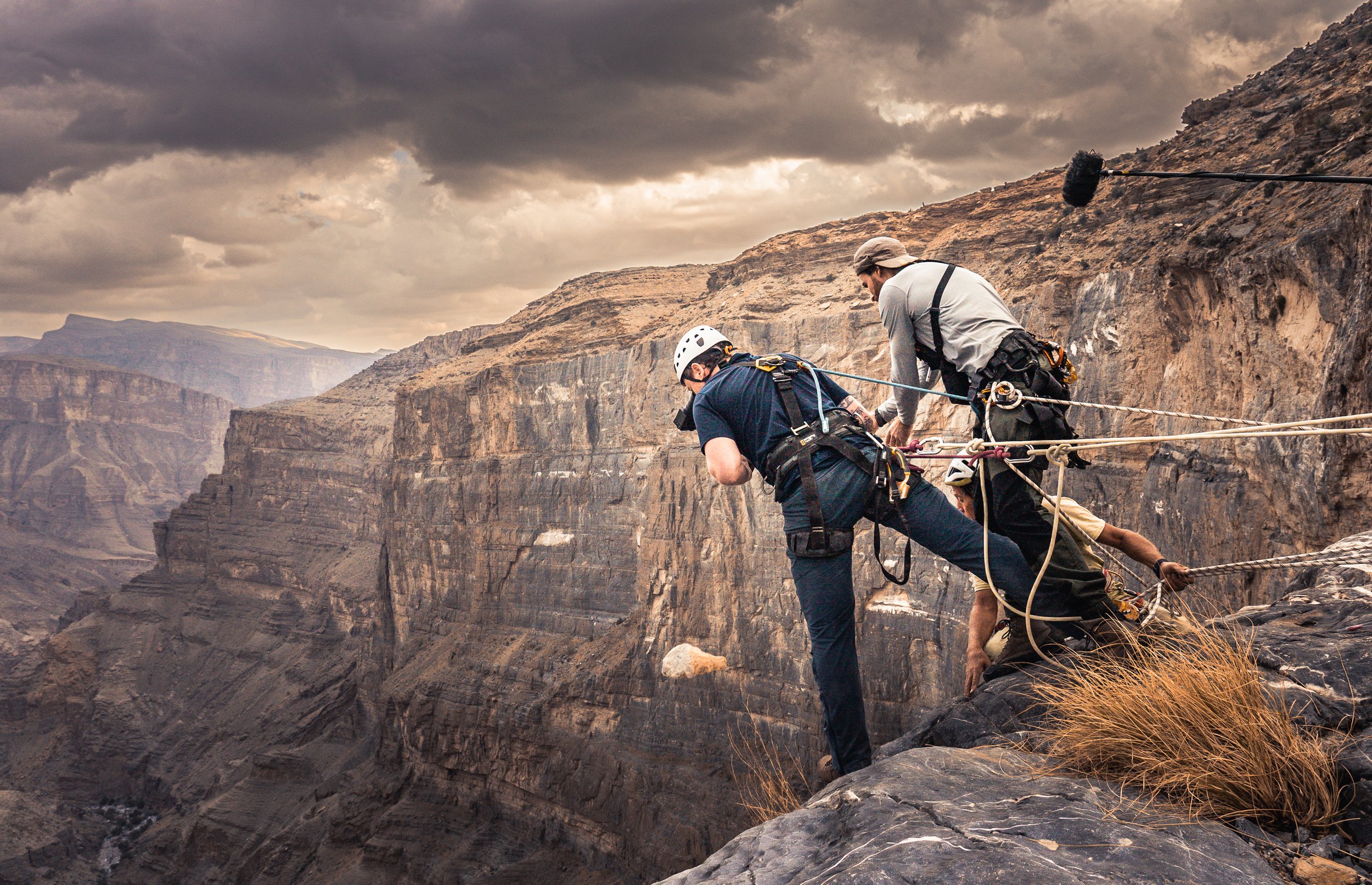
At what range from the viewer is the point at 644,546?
34781 millimetres

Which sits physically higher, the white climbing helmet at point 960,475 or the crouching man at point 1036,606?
the white climbing helmet at point 960,475

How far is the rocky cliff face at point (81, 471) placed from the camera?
12888 cm

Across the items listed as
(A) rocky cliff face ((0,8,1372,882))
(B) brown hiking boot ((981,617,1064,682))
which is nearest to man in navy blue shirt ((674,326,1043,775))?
(B) brown hiking boot ((981,617,1064,682))

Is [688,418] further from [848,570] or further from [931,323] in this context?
[931,323]

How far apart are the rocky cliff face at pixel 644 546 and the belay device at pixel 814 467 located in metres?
5.53

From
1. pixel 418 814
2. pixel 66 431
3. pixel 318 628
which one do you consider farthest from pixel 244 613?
pixel 66 431

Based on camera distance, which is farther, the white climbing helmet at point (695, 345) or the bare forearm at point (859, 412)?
the white climbing helmet at point (695, 345)

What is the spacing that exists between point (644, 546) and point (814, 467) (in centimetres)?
3102

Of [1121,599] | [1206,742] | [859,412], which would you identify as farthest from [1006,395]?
[1206,742]

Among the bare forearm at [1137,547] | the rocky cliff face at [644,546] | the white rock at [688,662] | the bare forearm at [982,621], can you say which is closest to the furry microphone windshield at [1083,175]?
the bare forearm at [1137,547]

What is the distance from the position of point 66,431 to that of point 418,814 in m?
182

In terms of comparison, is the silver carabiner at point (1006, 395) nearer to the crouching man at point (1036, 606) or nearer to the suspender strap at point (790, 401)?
the crouching man at point (1036, 606)

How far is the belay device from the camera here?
4.02 meters

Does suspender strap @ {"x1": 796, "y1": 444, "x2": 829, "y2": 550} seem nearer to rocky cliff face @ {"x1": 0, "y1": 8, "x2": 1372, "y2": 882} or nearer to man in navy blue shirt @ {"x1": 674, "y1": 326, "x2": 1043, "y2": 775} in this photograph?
man in navy blue shirt @ {"x1": 674, "y1": 326, "x2": 1043, "y2": 775}
